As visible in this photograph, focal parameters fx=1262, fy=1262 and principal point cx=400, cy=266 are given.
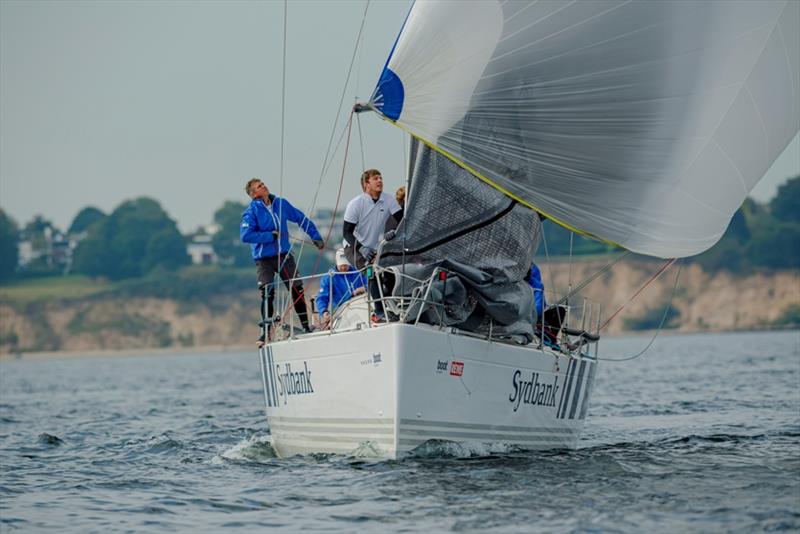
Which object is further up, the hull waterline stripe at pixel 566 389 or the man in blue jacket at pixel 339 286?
the man in blue jacket at pixel 339 286

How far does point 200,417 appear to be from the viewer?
20.3 metres

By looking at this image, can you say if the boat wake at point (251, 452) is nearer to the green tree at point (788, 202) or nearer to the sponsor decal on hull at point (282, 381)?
the sponsor decal on hull at point (282, 381)

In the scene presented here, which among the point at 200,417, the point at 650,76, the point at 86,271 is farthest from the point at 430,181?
the point at 86,271

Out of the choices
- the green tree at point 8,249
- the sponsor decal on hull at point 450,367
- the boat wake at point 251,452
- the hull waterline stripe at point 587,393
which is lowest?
the boat wake at point 251,452

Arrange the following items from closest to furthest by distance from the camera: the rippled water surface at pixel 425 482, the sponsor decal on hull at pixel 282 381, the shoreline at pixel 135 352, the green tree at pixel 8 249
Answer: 1. the rippled water surface at pixel 425 482
2. the sponsor decal on hull at pixel 282 381
3. the shoreline at pixel 135 352
4. the green tree at pixel 8 249

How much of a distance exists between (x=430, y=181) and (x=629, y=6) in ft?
7.60

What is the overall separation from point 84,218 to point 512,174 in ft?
469

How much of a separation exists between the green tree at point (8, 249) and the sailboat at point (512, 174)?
111m

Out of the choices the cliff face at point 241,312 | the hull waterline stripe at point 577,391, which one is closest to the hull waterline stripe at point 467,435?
the hull waterline stripe at point 577,391

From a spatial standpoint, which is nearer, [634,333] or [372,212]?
[372,212]

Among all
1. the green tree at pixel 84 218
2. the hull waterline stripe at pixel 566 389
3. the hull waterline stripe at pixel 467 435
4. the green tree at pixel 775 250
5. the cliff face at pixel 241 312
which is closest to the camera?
the hull waterline stripe at pixel 467 435

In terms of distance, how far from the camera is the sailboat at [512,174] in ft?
34.3

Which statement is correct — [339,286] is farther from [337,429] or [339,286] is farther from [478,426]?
[478,426]

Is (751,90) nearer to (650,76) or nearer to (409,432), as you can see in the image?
(650,76)
